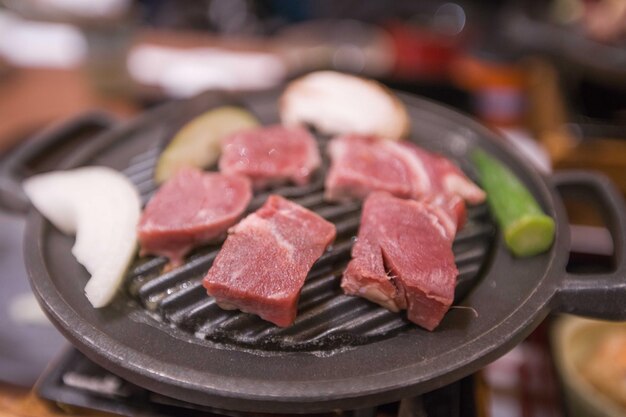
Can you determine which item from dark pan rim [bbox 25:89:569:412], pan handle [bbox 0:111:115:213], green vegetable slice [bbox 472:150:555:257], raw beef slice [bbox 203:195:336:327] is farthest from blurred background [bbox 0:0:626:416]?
raw beef slice [bbox 203:195:336:327]

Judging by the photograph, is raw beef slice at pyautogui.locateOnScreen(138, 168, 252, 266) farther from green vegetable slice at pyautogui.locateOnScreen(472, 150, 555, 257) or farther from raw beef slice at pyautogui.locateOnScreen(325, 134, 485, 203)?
green vegetable slice at pyautogui.locateOnScreen(472, 150, 555, 257)

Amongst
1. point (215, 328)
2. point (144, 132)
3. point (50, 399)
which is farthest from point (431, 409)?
point (144, 132)

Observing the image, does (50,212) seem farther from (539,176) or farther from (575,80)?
(575,80)

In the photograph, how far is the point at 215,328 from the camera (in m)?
1.44

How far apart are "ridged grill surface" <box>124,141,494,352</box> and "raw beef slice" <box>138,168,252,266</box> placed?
0.13 feet

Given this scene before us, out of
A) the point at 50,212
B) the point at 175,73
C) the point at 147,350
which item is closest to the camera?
the point at 147,350

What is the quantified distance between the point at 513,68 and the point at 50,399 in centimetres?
364

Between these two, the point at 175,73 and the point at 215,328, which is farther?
the point at 175,73

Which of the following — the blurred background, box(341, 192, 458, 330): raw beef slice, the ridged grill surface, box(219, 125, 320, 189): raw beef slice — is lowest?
the blurred background

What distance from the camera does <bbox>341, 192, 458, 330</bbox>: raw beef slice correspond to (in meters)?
1.43

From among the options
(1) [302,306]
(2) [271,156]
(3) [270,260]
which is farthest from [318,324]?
(2) [271,156]

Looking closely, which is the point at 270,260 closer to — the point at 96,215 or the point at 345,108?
the point at 96,215

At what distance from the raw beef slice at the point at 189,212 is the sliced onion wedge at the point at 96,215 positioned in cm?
7

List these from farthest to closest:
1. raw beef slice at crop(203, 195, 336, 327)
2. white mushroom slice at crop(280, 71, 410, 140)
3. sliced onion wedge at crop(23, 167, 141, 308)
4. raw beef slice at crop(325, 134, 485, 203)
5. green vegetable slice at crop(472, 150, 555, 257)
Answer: white mushroom slice at crop(280, 71, 410, 140), raw beef slice at crop(325, 134, 485, 203), green vegetable slice at crop(472, 150, 555, 257), sliced onion wedge at crop(23, 167, 141, 308), raw beef slice at crop(203, 195, 336, 327)
